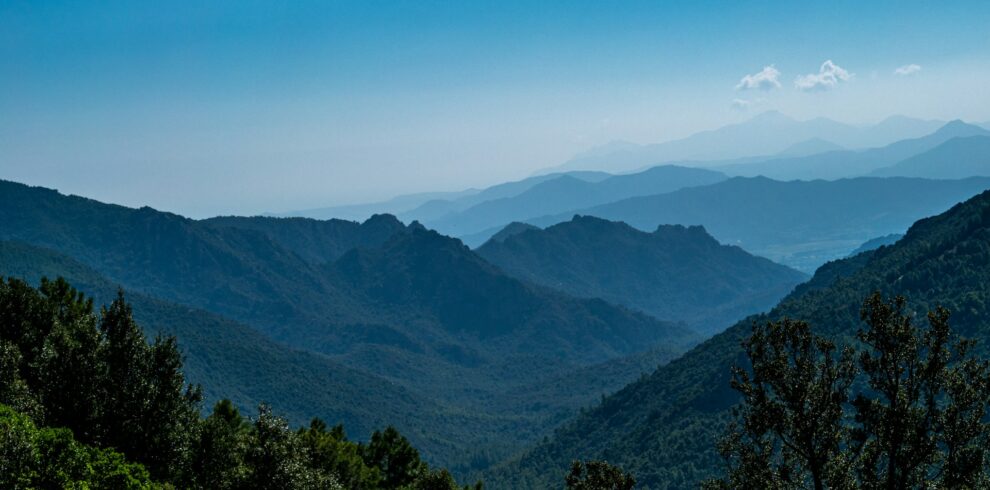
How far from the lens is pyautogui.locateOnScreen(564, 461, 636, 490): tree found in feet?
89.2

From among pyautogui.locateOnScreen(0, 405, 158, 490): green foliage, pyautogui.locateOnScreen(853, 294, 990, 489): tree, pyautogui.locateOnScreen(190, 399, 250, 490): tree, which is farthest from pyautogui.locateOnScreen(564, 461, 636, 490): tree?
pyautogui.locateOnScreen(190, 399, 250, 490): tree

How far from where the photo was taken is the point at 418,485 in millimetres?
55844

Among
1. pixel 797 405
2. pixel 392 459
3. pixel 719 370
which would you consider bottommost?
pixel 719 370

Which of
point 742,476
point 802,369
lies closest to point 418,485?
point 742,476

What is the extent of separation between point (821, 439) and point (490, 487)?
165919 millimetres

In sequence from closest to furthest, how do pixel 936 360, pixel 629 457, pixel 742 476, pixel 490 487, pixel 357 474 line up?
pixel 936 360 < pixel 742 476 < pixel 357 474 < pixel 629 457 < pixel 490 487

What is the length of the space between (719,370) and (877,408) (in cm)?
15255

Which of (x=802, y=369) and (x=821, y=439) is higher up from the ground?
(x=802, y=369)

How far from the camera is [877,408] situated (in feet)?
80.5

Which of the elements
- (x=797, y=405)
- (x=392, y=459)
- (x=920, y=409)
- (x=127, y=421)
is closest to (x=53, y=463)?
(x=127, y=421)

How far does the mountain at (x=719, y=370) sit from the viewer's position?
5418 inches

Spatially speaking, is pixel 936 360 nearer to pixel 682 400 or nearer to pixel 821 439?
pixel 821 439

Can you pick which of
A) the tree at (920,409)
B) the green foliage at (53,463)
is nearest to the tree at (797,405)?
the tree at (920,409)

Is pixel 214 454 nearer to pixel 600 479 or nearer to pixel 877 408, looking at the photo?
pixel 600 479
